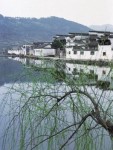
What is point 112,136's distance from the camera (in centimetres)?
111

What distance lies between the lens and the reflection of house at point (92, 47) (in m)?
1.60

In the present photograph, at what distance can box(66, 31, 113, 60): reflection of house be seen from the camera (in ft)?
5.25

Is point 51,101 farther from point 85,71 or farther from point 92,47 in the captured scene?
point 92,47

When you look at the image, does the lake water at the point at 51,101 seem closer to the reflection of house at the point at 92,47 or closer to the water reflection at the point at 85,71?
the water reflection at the point at 85,71

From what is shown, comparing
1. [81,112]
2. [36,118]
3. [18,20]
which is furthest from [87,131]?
[18,20]

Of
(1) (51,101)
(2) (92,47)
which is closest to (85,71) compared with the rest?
(1) (51,101)

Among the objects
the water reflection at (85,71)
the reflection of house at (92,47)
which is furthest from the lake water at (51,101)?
the reflection of house at (92,47)

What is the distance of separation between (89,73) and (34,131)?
0.85 ft

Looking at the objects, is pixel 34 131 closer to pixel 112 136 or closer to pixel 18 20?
pixel 112 136

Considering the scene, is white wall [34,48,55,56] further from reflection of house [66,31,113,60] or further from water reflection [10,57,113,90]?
reflection of house [66,31,113,60]

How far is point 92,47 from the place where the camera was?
20.3 metres

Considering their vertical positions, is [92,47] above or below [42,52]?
below

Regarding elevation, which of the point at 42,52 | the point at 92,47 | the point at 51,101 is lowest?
the point at 92,47

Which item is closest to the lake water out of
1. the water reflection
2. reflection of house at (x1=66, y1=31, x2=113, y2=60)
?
the water reflection
